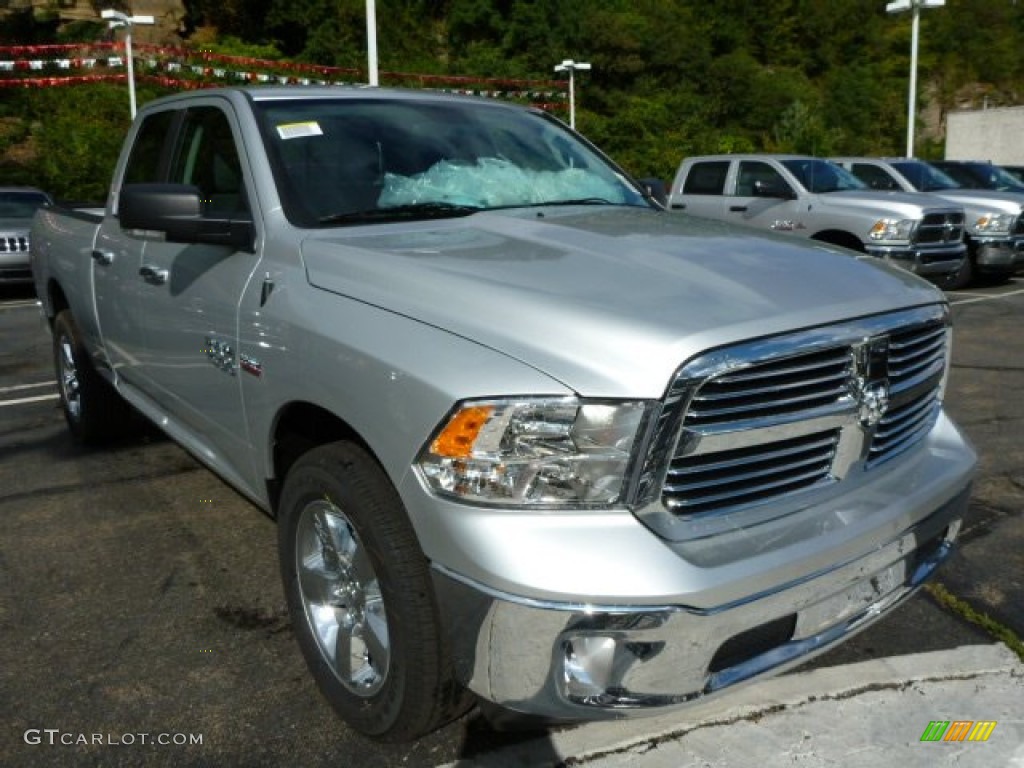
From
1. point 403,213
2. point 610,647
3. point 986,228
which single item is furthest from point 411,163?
point 986,228

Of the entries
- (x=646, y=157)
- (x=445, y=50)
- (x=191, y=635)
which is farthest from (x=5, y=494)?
(x=445, y=50)

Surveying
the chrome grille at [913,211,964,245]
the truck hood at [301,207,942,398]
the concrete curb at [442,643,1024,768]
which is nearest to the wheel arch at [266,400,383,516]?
the truck hood at [301,207,942,398]

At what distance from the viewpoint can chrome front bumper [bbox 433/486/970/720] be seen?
198 cm

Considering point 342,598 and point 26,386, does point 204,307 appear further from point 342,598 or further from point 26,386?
point 26,386

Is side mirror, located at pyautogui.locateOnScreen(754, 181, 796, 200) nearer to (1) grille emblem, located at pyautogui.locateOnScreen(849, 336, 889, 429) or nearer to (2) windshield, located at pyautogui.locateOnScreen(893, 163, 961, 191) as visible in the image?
(2) windshield, located at pyautogui.locateOnScreen(893, 163, 961, 191)

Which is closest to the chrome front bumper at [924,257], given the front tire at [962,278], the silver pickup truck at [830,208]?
the silver pickup truck at [830,208]

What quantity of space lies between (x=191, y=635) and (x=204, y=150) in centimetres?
189

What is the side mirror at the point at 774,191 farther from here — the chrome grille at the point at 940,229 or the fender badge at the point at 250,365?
the fender badge at the point at 250,365

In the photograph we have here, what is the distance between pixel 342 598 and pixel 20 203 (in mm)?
13871

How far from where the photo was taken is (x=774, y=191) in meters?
11.8

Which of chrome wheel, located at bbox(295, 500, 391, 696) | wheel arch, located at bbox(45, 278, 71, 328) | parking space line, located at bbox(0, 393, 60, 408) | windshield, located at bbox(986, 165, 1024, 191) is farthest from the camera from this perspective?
windshield, located at bbox(986, 165, 1024, 191)

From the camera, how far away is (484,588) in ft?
6.58

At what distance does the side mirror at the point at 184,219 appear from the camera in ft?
10.00

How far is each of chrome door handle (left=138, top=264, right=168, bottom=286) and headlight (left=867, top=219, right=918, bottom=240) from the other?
9.10 metres
